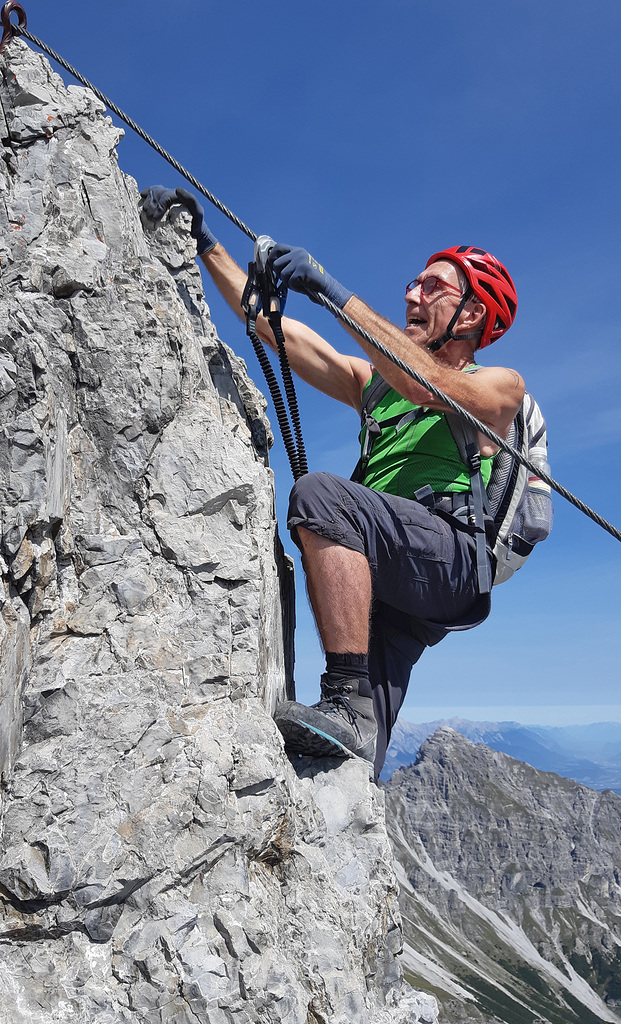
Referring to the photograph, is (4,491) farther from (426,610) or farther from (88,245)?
(426,610)

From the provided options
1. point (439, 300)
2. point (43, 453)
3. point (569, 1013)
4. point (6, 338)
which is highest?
point (439, 300)

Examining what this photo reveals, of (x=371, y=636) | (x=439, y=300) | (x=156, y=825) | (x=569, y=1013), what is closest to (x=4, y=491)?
(x=156, y=825)

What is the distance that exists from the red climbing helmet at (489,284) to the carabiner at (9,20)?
4996mm

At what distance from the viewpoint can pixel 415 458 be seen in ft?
26.2

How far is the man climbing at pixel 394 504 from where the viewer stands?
7.08m

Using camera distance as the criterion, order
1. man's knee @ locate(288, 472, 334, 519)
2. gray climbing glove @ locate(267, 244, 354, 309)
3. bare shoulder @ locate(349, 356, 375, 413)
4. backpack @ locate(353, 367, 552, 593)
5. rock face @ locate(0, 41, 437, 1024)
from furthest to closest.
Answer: bare shoulder @ locate(349, 356, 375, 413)
backpack @ locate(353, 367, 552, 593)
gray climbing glove @ locate(267, 244, 354, 309)
man's knee @ locate(288, 472, 334, 519)
rock face @ locate(0, 41, 437, 1024)

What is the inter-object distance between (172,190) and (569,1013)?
232554 millimetres

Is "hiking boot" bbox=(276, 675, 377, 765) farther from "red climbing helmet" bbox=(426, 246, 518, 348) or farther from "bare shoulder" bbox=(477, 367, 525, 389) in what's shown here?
"red climbing helmet" bbox=(426, 246, 518, 348)

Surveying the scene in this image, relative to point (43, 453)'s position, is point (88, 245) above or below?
above

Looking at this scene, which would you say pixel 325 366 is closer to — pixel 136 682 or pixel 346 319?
pixel 346 319

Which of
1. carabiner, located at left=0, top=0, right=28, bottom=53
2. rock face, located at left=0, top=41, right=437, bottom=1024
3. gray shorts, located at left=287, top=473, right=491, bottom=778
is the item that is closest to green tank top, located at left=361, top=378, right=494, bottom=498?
gray shorts, located at left=287, top=473, right=491, bottom=778

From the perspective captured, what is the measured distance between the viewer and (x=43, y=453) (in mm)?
6098

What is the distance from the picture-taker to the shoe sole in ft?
22.1

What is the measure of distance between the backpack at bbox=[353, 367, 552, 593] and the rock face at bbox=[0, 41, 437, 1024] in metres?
2.06
